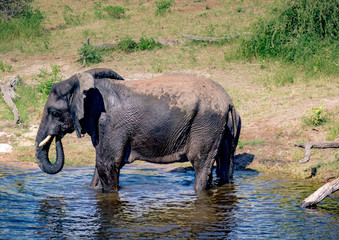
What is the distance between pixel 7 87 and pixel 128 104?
690cm

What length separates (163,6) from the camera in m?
21.2

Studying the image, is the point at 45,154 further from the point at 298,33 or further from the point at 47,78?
the point at 298,33

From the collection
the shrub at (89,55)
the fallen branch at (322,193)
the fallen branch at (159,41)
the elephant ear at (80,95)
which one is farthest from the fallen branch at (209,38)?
the fallen branch at (322,193)

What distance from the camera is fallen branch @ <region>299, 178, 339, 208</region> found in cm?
664

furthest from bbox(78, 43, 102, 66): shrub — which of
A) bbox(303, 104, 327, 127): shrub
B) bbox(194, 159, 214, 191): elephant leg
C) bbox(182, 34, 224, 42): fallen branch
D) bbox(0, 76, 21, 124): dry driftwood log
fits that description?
bbox(194, 159, 214, 191): elephant leg

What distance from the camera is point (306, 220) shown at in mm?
6395

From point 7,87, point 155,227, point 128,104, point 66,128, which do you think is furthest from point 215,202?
point 7,87

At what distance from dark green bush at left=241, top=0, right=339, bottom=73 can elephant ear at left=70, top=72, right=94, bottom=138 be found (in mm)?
8438

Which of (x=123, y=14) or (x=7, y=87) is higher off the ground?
(x=123, y=14)

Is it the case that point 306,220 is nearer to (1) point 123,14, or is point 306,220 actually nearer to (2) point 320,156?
(2) point 320,156

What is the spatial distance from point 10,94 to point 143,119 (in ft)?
22.6

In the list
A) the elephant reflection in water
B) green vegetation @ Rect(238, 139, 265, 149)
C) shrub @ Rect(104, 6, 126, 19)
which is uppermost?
shrub @ Rect(104, 6, 126, 19)

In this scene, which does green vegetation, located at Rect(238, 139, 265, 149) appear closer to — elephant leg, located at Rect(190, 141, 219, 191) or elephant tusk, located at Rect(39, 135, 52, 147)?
elephant leg, located at Rect(190, 141, 219, 191)

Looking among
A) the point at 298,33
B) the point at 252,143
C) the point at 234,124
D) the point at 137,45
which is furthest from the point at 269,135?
the point at 137,45
